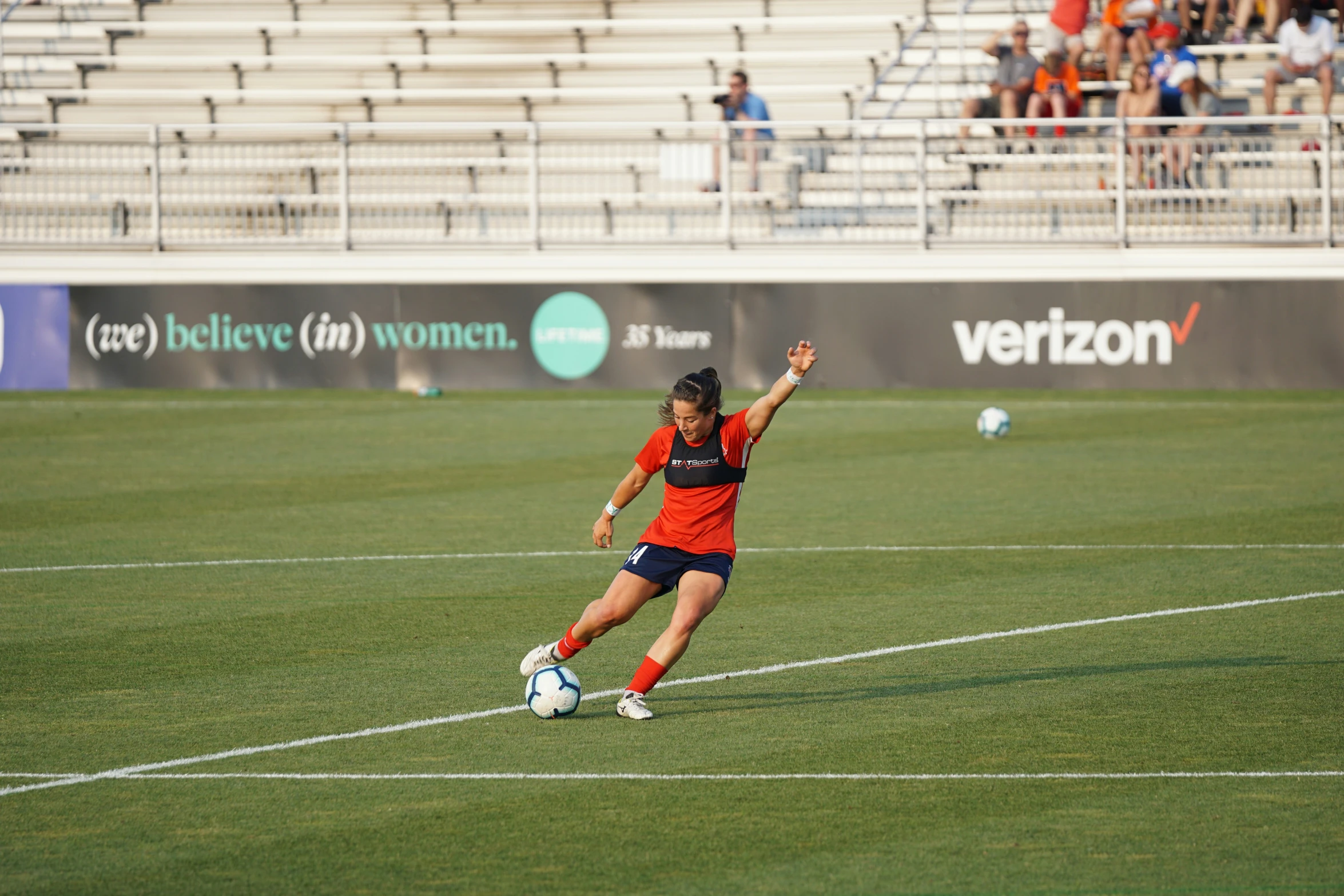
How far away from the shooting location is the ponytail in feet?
23.1

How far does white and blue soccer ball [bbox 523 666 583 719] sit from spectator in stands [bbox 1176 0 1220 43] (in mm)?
20665

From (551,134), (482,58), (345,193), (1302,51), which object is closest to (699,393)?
(345,193)

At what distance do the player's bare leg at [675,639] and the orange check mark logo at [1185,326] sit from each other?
1509 centimetres

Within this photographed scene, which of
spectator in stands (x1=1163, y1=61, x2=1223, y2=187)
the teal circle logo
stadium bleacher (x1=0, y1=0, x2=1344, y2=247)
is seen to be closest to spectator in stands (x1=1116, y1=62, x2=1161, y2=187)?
spectator in stands (x1=1163, y1=61, x2=1223, y2=187)

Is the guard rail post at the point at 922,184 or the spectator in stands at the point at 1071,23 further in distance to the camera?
the spectator in stands at the point at 1071,23

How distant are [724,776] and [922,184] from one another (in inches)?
647

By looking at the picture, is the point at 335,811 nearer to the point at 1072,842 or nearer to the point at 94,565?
the point at 1072,842

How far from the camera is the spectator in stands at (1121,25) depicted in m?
24.3

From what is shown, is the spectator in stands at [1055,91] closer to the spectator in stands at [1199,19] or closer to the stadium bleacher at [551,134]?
the stadium bleacher at [551,134]

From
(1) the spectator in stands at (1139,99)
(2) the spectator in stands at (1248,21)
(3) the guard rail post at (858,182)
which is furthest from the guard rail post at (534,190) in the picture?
(2) the spectator in stands at (1248,21)

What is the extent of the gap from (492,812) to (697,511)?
6.24ft

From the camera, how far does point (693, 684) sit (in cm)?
781

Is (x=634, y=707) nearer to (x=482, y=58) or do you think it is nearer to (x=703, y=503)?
(x=703, y=503)

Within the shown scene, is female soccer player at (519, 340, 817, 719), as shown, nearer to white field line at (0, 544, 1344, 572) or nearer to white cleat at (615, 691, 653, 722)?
white cleat at (615, 691, 653, 722)
